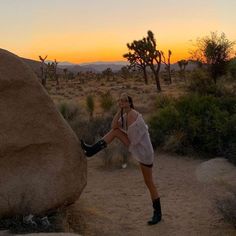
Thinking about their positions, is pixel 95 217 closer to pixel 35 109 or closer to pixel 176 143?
pixel 35 109

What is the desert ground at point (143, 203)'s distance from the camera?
6.71 metres

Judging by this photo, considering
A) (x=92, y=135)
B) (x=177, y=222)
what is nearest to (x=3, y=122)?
(x=177, y=222)

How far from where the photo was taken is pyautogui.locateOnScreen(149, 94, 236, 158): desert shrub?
11.5 meters

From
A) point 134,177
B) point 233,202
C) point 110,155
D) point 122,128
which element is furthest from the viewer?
point 110,155

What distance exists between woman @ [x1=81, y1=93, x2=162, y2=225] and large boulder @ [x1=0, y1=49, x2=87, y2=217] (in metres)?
0.46

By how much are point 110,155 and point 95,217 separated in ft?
11.9

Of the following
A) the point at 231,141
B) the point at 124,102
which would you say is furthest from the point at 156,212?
the point at 231,141

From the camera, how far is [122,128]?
7.03m

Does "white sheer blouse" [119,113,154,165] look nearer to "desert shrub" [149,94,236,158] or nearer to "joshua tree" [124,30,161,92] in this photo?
"desert shrub" [149,94,236,158]

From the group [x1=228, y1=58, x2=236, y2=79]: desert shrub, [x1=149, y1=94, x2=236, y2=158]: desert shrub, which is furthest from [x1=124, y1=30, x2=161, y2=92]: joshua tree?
[x1=149, y1=94, x2=236, y2=158]: desert shrub

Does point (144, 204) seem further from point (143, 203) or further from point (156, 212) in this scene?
point (156, 212)

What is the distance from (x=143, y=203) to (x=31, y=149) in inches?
99.2

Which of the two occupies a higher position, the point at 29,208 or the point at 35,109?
the point at 35,109

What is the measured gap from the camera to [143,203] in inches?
316
